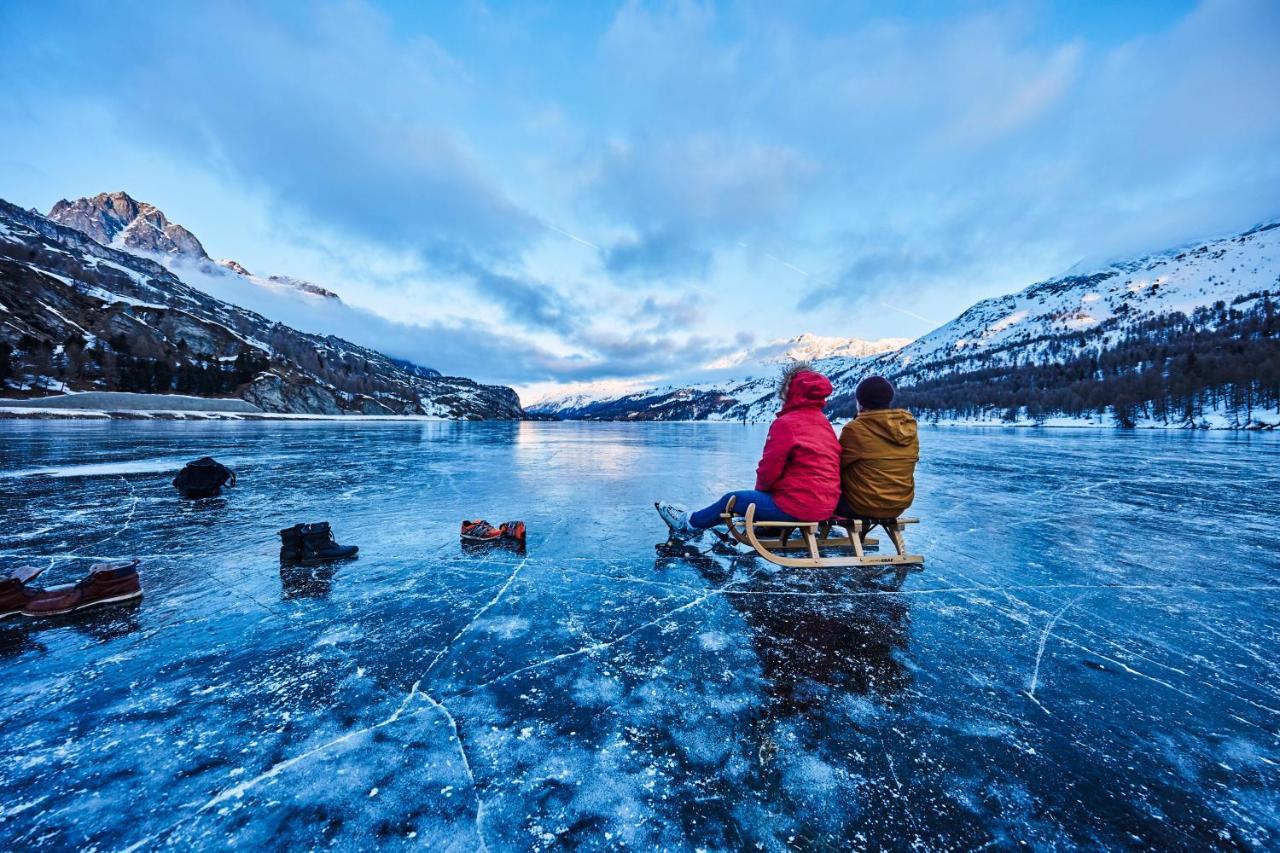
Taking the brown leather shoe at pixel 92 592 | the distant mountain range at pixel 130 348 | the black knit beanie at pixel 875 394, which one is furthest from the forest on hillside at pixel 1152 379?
the distant mountain range at pixel 130 348

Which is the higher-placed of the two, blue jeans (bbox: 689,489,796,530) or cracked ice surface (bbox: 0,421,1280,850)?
blue jeans (bbox: 689,489,796,530)

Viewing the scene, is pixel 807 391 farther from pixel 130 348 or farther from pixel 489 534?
pixel 130 348

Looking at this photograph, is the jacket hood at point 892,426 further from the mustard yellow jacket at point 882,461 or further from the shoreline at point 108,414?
the shoreline at point 108,414

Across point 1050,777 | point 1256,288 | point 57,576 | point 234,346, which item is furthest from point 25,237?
point 1256,288

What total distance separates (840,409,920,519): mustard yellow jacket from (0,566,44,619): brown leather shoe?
813 centimetres

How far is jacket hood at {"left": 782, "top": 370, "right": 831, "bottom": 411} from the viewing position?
5.38 m

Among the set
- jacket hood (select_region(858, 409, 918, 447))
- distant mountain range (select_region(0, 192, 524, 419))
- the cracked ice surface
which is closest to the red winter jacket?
jacket hood (select_region(858, 409, 918, 447))

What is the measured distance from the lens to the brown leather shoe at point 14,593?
4.13 meters

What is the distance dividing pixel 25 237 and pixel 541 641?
8688 inches

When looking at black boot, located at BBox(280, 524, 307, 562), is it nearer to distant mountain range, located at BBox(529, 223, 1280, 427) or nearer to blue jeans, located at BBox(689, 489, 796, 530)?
blue jeans, located at BBox(689, 489, 796, 530)

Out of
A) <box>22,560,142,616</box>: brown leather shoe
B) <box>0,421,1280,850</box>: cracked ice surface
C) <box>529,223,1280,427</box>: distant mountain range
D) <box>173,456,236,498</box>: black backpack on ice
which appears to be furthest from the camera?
<box>529,223,1280,427</box>: distant mountain range

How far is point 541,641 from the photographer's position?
3918mm

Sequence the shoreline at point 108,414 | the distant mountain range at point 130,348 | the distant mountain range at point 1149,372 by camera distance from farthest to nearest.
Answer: the distant mountain range at point 1149,372, the distant mountain range at point 130,348, the shoreline at point 108,414

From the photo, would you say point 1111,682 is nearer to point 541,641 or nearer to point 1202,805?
point 1202,805
